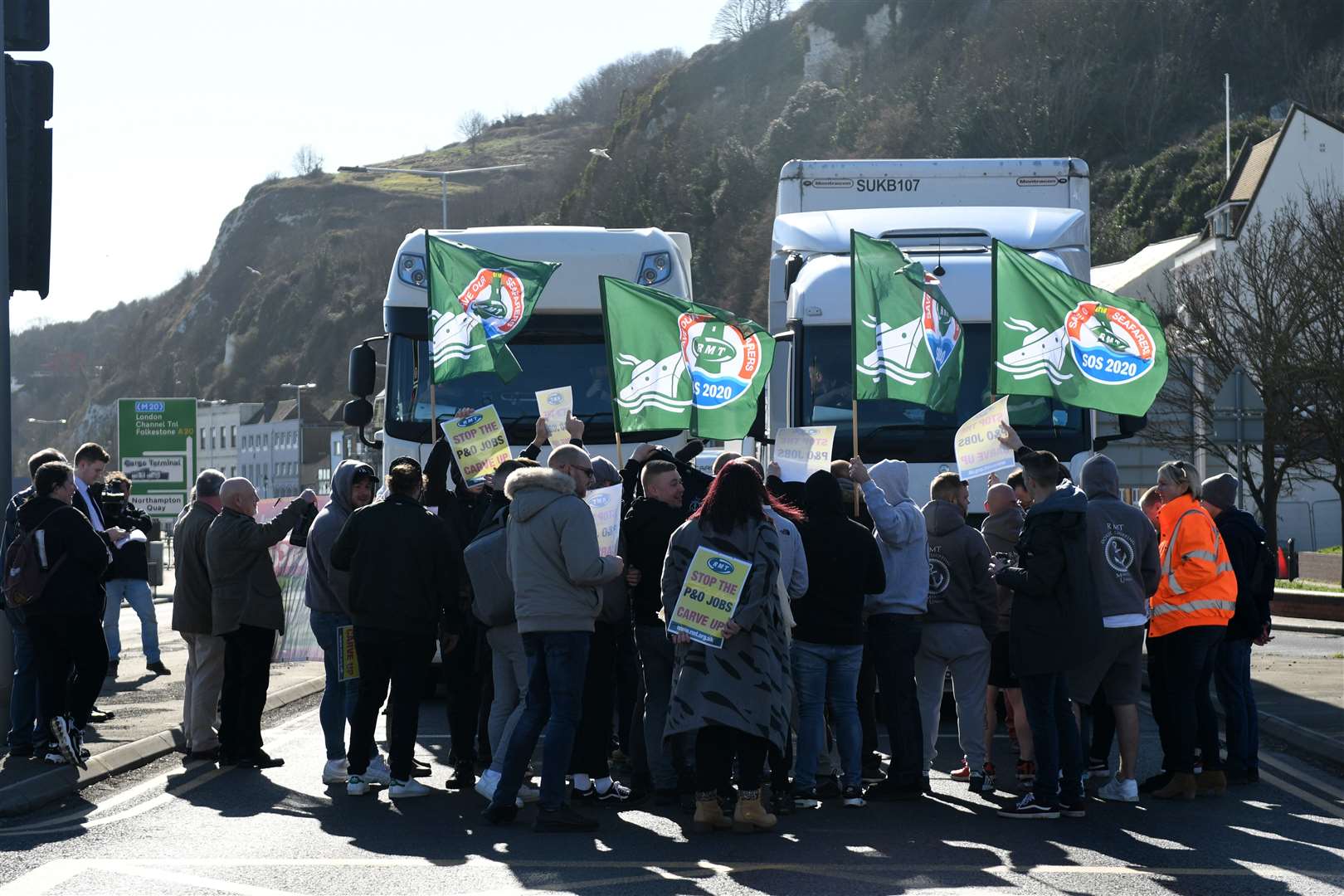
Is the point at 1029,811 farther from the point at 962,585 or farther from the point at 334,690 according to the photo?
the point at 334,690

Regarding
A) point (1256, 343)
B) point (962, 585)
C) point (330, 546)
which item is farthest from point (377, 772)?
point (1256, 343)

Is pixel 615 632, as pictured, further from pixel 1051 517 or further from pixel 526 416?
pixel 526 416

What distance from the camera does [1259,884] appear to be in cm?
787

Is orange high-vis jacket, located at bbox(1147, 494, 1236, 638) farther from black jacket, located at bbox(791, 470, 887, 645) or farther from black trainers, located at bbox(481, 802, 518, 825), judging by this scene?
black trainers, located at bbox(481, 802, 518, 825)

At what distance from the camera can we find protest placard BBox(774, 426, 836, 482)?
11094 millimetres

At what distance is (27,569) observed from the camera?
10.9 meters

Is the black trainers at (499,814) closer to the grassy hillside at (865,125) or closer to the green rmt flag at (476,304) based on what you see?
the green rmt flag at (476,304)

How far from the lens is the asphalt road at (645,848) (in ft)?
25.8

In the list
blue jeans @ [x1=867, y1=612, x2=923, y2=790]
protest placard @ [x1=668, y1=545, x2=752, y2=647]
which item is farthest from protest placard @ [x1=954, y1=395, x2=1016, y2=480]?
protest placard @ [x1=668, y1=545, x2=752, y2=647]

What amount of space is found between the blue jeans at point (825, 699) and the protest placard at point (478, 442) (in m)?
3.09

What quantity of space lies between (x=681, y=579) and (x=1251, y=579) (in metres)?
3.72

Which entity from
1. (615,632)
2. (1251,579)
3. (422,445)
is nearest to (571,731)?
(615,632)

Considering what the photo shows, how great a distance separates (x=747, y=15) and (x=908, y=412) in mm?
129995

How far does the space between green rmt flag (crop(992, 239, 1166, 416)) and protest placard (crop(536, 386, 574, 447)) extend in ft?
9.95
